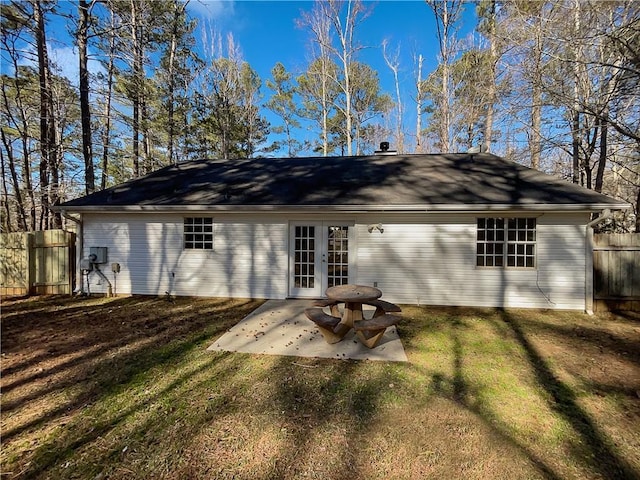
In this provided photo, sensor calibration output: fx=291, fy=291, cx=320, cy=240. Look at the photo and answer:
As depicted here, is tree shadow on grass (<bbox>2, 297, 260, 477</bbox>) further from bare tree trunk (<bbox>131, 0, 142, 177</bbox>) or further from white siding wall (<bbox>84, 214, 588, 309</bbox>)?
bare tree trunk (<bbox>131, 0, 142, 177</bbox>)

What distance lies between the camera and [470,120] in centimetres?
1505

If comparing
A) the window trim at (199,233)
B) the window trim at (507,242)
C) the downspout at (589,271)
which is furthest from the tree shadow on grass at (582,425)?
the window trim at (199,233)

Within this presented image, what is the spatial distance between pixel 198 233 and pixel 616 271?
9906 mm

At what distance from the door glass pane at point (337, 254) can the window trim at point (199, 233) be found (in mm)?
3091

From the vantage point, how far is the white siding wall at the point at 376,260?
662 centimetres

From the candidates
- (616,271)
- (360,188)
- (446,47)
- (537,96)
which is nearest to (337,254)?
(360,188)

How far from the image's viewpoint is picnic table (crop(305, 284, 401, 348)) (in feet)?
14.0

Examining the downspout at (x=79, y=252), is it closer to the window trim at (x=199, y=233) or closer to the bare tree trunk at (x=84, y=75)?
the window trim at (x=199, y=233)

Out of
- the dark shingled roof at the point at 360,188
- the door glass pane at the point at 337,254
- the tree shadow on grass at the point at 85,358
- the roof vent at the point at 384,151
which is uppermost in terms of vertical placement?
the roof vent at the point at 384,151

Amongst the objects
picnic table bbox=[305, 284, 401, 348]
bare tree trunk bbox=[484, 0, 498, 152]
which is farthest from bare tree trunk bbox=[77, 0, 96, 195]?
bare tree trunk bbox=[484, 0, 498, 152]

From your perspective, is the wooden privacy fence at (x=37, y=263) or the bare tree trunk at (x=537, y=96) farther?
the bare tree trunk at (x=537, y=96)

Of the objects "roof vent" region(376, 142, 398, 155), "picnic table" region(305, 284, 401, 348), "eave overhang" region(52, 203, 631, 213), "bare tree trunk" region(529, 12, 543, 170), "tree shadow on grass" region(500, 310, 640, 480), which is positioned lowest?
"tree shadow on grass" region(500, 310, 640, 480)

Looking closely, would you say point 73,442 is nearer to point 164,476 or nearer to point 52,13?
point 164,476

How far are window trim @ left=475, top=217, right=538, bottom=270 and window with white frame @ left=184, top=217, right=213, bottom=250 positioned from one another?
21.9 feet
